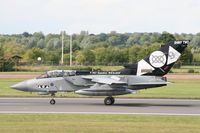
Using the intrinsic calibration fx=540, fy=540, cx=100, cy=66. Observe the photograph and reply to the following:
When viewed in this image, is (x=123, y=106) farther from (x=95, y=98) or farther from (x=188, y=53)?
(x=188, y=53)

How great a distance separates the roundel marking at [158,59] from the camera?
102 feet

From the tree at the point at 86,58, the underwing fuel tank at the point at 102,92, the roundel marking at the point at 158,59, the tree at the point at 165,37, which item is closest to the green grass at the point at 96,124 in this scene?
the underwing fuel tank at the point at 102,92

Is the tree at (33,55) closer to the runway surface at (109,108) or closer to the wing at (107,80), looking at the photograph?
the wing at (107,80)

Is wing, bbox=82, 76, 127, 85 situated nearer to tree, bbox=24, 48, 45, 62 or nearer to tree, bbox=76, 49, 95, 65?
tree, bbox=76, 49, 95, 65

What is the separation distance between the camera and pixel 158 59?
103ft

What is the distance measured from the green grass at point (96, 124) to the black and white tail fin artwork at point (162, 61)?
26.7 ft

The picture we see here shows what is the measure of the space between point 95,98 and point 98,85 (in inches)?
208

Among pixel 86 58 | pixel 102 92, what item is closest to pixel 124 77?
pixel 102 92

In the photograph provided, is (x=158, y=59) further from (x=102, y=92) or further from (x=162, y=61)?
(x=102, y=92)

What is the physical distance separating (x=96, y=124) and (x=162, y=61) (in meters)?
12.2

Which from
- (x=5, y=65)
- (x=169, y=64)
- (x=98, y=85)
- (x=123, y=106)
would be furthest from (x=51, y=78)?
(x=5, y=65)

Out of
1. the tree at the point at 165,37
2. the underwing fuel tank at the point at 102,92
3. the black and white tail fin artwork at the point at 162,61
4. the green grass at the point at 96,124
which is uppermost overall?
the tree at the point at 165,37

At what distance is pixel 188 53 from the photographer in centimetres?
11350

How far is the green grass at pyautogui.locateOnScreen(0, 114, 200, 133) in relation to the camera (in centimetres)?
1812
